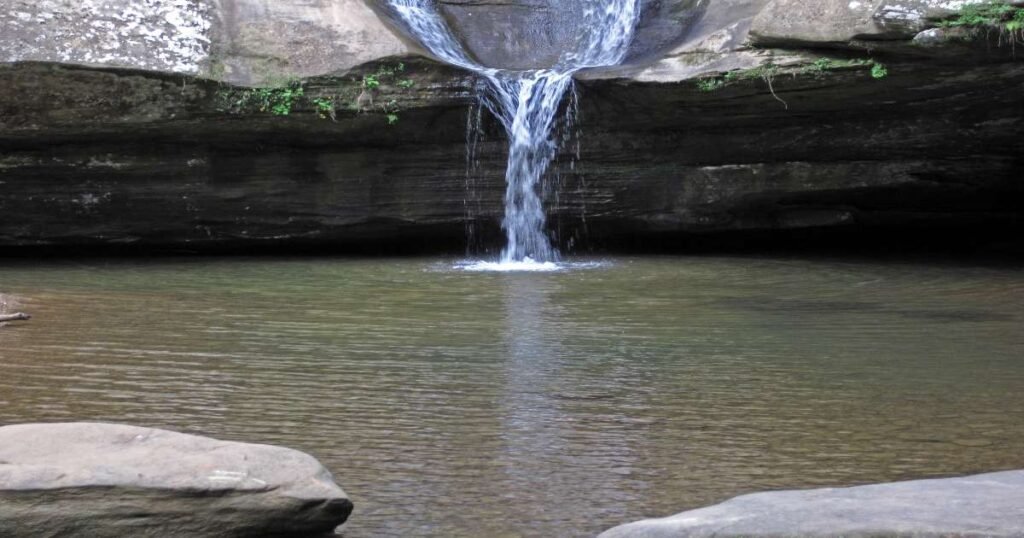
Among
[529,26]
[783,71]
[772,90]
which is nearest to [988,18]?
[783,71]

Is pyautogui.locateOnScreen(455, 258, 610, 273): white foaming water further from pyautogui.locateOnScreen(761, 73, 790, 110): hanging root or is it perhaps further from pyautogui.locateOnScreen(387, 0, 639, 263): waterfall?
pyautogui.locateOnScreen(761, 73, 790, 110): hanging root

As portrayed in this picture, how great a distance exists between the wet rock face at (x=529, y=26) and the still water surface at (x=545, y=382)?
9.91 ft

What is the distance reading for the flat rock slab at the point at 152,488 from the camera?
2889mm

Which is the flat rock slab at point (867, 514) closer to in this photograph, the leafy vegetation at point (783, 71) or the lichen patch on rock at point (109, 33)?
the leafy vegetation at point (783, 71)

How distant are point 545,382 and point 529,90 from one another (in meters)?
5.31

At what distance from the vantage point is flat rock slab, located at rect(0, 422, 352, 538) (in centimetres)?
289

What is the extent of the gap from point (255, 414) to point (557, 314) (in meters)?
2.95

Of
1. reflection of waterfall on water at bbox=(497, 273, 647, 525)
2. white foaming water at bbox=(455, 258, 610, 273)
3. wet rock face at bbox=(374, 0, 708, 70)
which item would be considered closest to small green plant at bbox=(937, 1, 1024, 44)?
wet rock face at bbox=(374, 0, 708, 70)

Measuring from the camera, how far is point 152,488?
2957 mm

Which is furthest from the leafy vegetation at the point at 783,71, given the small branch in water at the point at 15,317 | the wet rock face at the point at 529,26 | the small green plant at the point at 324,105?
the small branch in water at the point at 15,317

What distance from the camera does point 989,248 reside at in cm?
1262

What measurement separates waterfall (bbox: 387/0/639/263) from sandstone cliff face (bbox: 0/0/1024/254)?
0.17 meters

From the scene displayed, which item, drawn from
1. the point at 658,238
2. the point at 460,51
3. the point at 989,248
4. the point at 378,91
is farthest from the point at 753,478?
the point at 989,248

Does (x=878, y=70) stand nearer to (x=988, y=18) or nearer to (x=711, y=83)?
(x=988, y=18)
